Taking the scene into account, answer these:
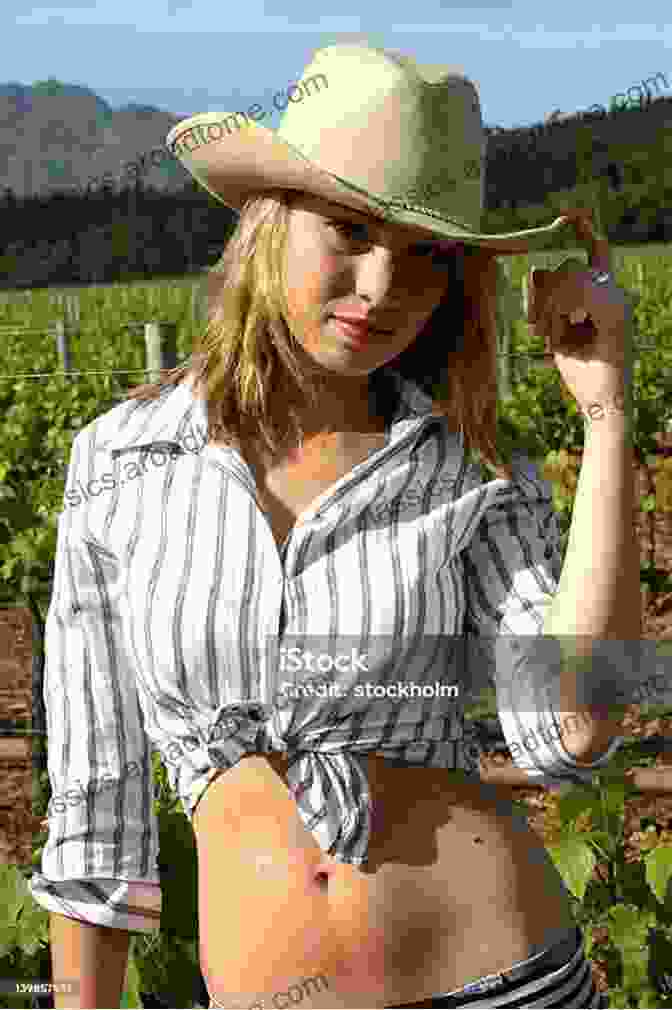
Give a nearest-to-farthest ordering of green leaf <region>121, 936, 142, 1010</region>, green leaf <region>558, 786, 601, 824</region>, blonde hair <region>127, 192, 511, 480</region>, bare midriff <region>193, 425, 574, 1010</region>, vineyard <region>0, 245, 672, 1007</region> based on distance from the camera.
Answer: bare midriff <region>193, 425, 574, 1010</region>, blonde hair <region>127, 192, 511, 480</region>, green leaf <region>121, 936, 142, 1010</region>, vineyard <region>0, 245, 672, 1007</region>, green leaf <region>558, 786, 601, 824</region>

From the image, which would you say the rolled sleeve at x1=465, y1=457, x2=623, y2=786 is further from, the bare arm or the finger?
the bare arm

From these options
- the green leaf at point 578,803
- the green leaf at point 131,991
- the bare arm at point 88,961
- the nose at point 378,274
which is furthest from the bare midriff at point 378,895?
the green leaf at point 578,803

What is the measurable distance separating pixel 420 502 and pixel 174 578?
0.24 metres

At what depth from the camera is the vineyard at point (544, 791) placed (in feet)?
9.84

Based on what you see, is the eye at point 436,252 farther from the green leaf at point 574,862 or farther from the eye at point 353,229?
the green leaf at point 574,862

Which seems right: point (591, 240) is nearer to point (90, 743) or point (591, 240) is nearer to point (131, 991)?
point (90, 743)

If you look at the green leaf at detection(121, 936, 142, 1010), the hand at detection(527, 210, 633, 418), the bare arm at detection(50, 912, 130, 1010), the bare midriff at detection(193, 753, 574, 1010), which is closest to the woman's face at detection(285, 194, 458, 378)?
the hand at detection(527, 210, 633, 418)

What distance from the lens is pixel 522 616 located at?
61.2 inches

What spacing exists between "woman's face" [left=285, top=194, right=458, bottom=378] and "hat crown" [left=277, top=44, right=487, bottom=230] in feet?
0.12

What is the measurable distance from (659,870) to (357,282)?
1812 mm

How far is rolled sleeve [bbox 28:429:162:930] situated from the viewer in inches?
65.6

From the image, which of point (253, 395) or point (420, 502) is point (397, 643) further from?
point (253, 395)

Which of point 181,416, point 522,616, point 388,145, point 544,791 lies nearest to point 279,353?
point 181,416

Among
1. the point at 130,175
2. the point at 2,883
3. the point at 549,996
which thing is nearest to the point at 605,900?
the point at 2,883
